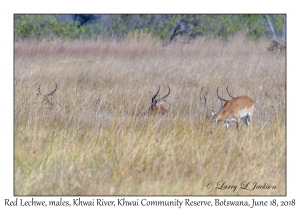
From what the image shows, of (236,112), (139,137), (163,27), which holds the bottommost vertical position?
(139,137)

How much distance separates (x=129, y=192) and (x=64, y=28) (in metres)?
13.3

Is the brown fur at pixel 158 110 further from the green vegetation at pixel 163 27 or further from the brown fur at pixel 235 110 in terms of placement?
the green vegetation at pixel 163 27

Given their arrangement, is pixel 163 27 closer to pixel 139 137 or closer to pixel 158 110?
pixel 158 110

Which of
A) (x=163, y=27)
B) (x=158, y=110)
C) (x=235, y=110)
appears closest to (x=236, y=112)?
(x=235, y=110)

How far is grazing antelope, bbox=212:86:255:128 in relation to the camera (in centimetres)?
765

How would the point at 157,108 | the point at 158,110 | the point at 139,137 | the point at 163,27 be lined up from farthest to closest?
the point at 163,27 < the point at 157,108 < the point at 158,110 < the point at 139,137

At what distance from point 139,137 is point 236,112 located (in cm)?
169

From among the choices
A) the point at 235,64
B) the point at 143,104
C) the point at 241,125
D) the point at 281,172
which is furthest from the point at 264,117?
the point at 235,64

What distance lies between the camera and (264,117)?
8445mm

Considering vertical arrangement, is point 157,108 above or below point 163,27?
below

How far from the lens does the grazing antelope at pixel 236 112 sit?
25.1 feet

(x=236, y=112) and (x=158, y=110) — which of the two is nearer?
(x=236, y=112)

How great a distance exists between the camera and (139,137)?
6457 millimetres

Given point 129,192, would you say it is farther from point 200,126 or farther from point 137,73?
point 137,73
